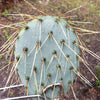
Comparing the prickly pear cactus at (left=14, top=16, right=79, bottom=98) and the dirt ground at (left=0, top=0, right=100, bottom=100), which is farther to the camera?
the dirt ground at (left=0, top=0, right=100, bottom=100)

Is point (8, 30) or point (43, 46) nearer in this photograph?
point (43, 46)

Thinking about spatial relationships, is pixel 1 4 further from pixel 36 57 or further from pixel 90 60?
pixel 36 57

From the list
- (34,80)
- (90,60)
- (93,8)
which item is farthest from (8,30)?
(93,8)

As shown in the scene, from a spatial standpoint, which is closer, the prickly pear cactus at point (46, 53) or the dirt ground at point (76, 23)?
the prickly pear cactus at point (46, 53)
